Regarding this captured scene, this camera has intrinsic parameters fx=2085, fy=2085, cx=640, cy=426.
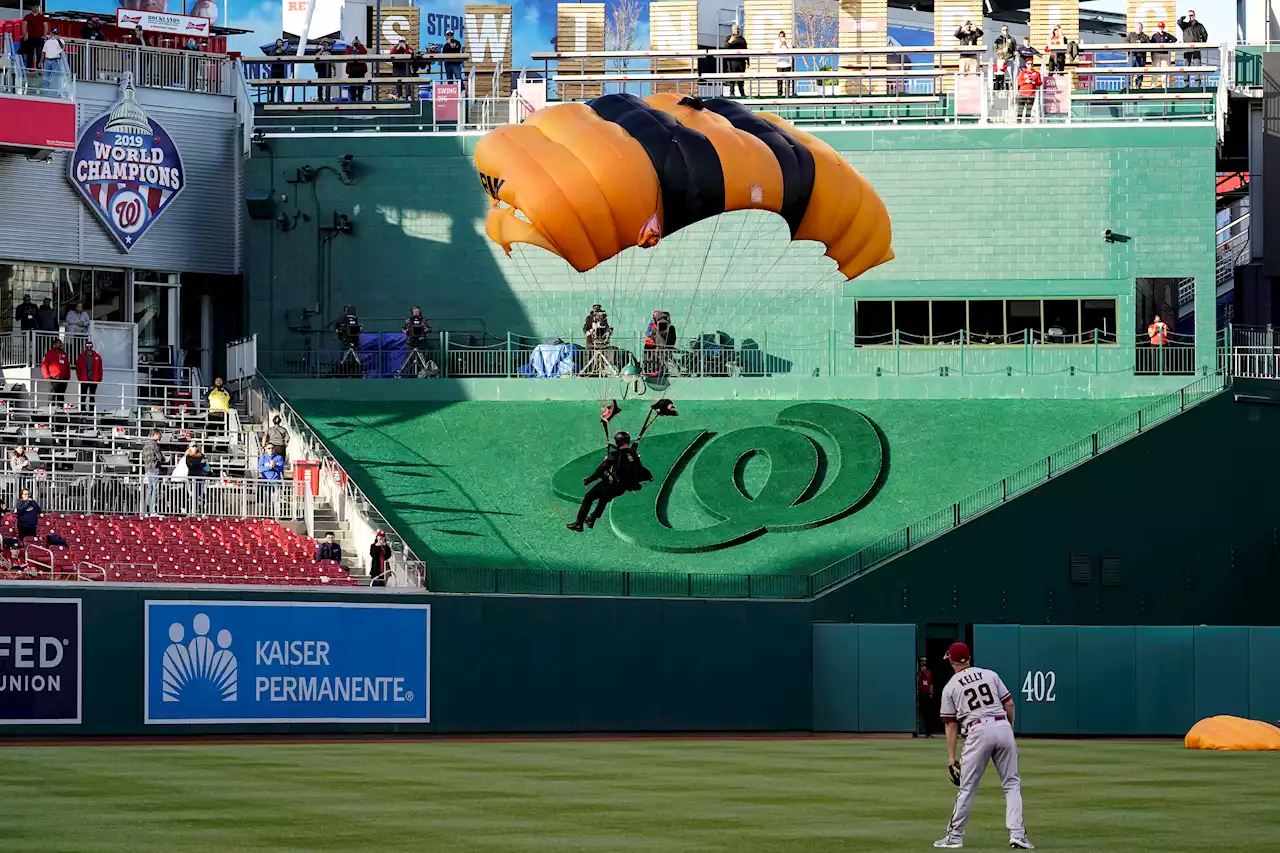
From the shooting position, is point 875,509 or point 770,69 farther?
point 770,69

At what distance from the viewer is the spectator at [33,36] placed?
44.0 metres

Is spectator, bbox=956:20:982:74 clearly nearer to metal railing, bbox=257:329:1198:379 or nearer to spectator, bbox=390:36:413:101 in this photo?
metal railing, bbox=257:329:1198:379

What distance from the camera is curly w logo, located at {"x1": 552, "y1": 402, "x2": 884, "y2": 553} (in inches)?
1522

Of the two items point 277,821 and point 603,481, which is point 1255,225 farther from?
point 277,821

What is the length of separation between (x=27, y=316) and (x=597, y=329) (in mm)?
11712

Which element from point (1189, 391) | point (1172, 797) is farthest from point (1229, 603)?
point (1172, 797)

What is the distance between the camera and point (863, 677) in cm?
3481

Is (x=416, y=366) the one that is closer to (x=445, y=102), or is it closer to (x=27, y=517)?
(x=445, y=102)

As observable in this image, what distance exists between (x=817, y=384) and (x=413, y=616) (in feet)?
45.0

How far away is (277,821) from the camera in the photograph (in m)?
17.1

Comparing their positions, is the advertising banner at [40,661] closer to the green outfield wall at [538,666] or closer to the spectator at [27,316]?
the green outfield wall at [538,666]

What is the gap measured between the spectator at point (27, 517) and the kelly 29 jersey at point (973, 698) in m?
19.9

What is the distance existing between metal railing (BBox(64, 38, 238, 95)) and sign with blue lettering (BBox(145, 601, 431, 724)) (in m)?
18.0

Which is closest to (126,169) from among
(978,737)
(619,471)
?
(619,471)
